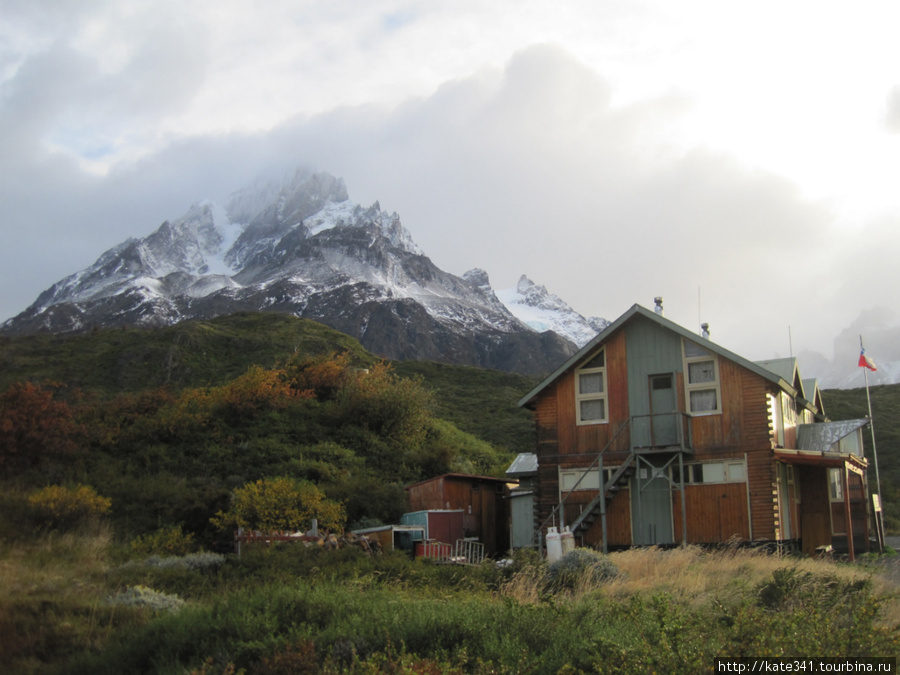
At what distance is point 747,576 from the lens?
1465 centimetres

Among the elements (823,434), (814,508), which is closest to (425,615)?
(814,508)

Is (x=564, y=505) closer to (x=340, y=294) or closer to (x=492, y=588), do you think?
(x=492, y=588)

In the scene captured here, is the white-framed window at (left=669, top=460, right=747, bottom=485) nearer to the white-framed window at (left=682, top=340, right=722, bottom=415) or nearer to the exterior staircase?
the exterior staircase

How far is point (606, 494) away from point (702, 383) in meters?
4.56

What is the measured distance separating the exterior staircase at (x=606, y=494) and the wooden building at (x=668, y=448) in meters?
0.05

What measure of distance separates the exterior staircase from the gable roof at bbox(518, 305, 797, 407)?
3.58m

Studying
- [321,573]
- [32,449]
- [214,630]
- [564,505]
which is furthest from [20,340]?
[214,630]

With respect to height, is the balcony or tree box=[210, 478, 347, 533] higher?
the balcony

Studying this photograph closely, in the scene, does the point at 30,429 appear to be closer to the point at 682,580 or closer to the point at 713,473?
the point at 713,473

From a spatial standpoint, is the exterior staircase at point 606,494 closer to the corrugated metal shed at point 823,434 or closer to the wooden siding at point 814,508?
the wooden siding at point 814,508

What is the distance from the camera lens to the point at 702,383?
2520 centimetres

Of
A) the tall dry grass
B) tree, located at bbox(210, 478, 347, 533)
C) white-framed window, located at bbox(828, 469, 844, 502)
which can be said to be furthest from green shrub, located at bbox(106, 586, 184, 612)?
white-framed window, located at bbox(828, 469, 844, 502)

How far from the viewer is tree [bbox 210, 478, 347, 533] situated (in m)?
24.9

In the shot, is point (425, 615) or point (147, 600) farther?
point (147, 600)
